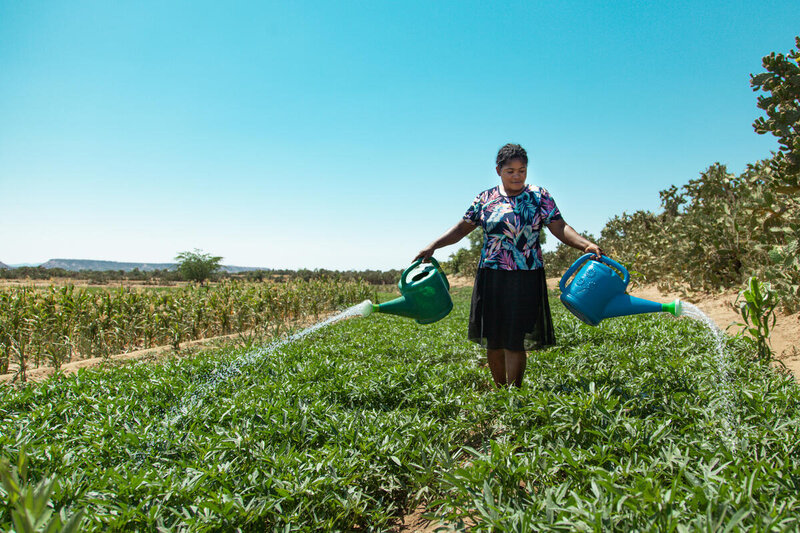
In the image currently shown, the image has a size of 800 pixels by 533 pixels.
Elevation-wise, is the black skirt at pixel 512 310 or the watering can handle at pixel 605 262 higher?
the watering can handle at pixel 605 262

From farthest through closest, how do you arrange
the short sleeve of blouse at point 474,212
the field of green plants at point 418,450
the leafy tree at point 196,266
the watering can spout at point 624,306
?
the leafy tree at point 196,266
the short sleeve of blouse at point 474,212
the watering can spout at point 624,306
the field of green plants at point 418,450

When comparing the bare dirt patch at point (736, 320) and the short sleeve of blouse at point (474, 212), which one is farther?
the bare dirt patch at point (736, 320)

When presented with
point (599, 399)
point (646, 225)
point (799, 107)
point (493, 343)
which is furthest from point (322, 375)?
point (646, 225)

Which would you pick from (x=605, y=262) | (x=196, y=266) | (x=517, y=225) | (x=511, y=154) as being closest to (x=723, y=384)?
(x=605, y=262)

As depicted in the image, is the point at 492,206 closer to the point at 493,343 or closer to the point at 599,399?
the point at 493,343

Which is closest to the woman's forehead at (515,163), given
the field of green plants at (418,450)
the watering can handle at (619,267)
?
the watering can handle at (619,267)

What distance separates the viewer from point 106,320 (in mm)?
9289

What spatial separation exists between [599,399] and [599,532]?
4.04 feet

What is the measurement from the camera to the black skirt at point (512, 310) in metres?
3.07

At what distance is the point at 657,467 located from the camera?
1.91 m

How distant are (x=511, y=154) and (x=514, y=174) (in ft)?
0.45

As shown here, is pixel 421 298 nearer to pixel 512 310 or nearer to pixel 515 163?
pixel 512 310

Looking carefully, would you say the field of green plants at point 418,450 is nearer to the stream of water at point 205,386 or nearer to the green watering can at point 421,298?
the stream of water at point 205,386

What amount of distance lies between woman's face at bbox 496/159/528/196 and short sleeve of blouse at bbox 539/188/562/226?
0.60 feet
